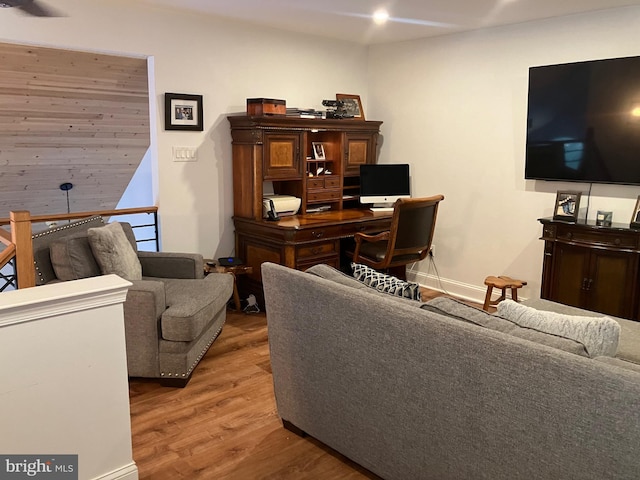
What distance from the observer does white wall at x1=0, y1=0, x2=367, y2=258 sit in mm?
3730

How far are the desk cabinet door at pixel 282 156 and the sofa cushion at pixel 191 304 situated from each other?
1039 mm

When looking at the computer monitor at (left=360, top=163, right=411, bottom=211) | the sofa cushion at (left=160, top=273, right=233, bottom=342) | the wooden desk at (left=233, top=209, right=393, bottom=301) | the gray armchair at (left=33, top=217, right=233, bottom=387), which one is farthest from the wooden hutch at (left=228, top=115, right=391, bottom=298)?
Answer: the gray armchair at (left=33, top=217, right=233, bottom=387)

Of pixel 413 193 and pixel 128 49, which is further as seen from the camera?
pixel 413 193

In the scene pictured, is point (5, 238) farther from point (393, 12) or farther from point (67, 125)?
point (393, 12)

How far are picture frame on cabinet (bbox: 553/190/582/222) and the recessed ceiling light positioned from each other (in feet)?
6.15

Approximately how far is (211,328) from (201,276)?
1.45 ft

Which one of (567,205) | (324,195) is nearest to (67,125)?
(324,195)

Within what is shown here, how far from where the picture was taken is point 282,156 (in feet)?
14.7

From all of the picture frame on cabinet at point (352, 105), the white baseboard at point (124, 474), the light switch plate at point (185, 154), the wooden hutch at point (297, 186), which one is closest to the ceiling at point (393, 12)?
the picture frame on cabinet at point (352, 105)

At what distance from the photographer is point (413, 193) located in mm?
5324

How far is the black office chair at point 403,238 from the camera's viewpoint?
4.07 metres

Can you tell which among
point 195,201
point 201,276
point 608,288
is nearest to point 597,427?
point 608,288

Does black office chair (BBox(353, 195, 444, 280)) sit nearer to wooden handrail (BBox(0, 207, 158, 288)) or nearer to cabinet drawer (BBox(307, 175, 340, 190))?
cabinet drawer (BBox(307, 175, 340, 190))

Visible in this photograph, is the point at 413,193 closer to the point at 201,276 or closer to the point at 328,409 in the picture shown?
→ the point at 201,276
